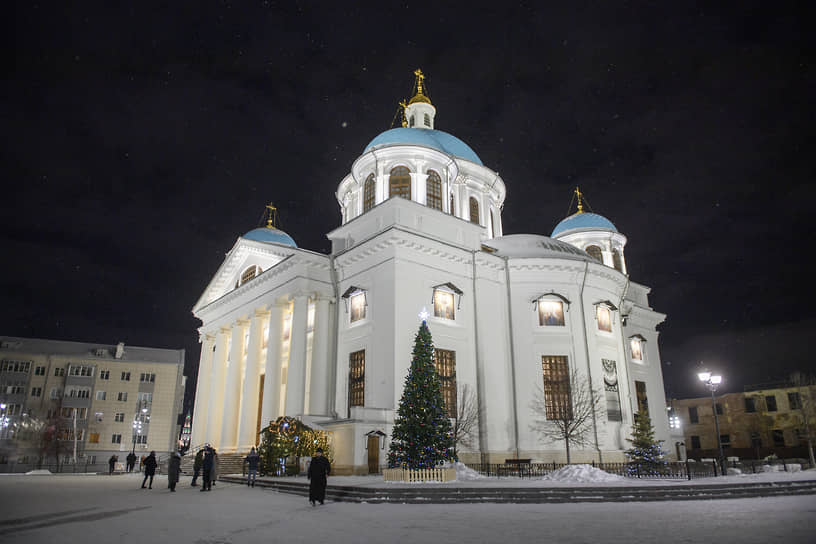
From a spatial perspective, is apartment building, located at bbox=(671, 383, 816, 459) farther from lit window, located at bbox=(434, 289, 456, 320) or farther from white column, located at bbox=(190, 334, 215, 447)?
white column, located at bbox=(190, 334, 215, 447)

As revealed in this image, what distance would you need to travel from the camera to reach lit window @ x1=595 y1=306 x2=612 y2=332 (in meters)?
30.5

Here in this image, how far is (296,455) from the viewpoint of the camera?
2273 cm

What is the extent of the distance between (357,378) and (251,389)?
8216 millimetres

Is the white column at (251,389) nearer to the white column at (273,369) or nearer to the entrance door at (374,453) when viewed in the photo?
the white column at (273,369)

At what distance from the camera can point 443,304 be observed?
90.2 ft

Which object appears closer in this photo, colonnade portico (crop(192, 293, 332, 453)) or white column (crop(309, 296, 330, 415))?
white column (crop(309, 296, 330, 415))

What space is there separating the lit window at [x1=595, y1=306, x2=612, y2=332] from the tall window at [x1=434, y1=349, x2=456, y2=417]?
926cm

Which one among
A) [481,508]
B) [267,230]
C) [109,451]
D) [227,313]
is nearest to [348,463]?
[481,508]

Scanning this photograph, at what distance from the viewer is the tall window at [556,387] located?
27.6 m

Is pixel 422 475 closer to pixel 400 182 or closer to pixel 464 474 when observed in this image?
pixel 464 474

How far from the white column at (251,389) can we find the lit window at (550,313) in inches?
639

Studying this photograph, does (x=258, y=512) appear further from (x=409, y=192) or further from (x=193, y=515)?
(x=409, y=192)

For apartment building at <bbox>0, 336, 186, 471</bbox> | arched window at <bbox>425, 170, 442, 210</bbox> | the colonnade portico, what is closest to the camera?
the colonnade portico

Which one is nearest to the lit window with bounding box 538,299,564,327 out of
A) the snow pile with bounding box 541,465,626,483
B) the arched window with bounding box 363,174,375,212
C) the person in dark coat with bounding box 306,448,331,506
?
the arched window with bounding box 363,174,375,212
